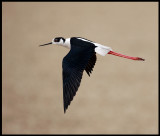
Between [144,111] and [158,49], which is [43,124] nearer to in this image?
[144,111]

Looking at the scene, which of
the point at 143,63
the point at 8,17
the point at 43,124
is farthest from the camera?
the point at 8,17

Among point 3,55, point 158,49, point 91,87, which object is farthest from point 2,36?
point 158,49

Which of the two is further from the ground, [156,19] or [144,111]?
[156,19]

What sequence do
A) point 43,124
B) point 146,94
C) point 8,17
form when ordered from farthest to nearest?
point 8,17
point 146,94
point 43,124

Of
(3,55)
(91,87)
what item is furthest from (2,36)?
(91,87)

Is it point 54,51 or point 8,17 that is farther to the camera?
point 8,17

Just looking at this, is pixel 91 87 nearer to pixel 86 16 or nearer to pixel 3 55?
pixel 3 55
